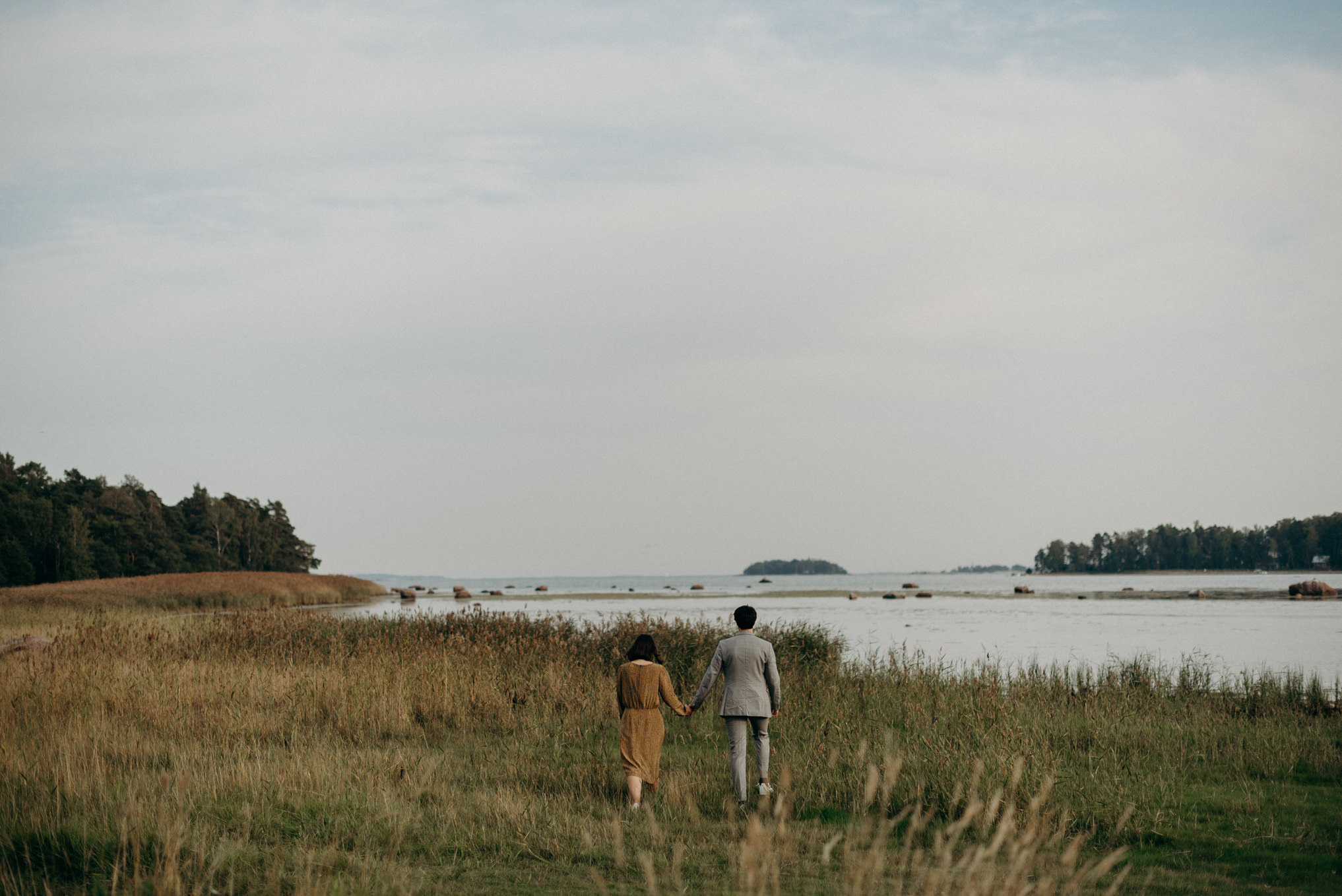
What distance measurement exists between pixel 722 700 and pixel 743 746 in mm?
507

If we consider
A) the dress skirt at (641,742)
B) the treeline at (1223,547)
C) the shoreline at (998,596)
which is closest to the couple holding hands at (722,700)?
the dress skirt at (641,742)

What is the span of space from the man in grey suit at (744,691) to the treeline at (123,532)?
70.5 m

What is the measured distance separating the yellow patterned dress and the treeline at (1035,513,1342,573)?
6126 inches

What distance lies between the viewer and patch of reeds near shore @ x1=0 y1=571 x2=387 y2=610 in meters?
37.1

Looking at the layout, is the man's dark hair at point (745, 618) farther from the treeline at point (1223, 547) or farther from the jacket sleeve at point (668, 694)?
the treeline at point (1223, 547)

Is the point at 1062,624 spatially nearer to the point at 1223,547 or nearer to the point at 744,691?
the point at 744,691

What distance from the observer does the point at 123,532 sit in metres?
76.1

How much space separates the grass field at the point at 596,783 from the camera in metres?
6.04

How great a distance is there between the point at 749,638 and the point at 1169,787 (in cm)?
493

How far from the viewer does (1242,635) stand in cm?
3519

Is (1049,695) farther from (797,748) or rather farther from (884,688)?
(797,748)

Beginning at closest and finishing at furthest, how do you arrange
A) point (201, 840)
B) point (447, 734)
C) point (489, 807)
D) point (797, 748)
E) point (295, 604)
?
point (201, 840), point (489, 807), point (797, 748), point (447, 734), point (295, 604)

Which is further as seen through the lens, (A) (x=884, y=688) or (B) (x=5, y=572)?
(B) (x=5, y=572)

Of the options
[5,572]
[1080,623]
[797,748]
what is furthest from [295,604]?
[797,748]
